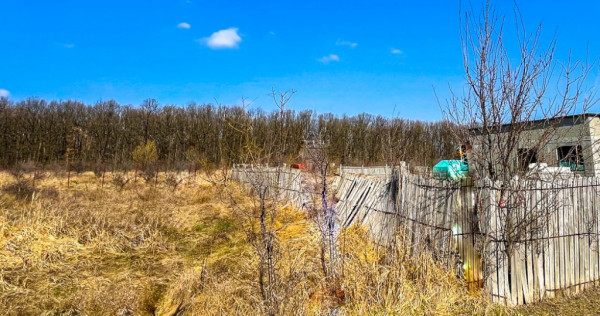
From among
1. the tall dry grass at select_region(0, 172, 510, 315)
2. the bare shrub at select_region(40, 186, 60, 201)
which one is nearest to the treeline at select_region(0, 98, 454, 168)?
the bare shrub at select_region(40, 186, 60, 201)

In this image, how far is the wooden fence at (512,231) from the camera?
3.77 metres

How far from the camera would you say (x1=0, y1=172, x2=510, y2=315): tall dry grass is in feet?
11.7

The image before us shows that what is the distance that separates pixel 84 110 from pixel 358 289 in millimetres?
27407

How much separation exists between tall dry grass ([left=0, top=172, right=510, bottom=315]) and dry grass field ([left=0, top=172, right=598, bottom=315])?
1 cm

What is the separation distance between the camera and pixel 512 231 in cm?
378

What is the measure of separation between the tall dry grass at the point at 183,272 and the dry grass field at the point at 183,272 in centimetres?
1

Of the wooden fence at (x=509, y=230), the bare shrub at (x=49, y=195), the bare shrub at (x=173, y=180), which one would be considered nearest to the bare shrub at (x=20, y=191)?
the bare shrub at (x=49, y=195)

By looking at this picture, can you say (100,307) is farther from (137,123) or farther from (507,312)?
(137,123)

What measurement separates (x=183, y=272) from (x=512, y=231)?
14.0 ft

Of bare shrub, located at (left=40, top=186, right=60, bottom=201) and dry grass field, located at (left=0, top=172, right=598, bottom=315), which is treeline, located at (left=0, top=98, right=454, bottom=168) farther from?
dry grass field, located at (left=0, top=172, right=598, bottom=315)

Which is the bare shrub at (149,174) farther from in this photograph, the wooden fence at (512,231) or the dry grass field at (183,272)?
the wooden fence at (512,231)

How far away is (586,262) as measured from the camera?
432cm

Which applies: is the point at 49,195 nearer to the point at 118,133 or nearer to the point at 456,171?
the point at 456,171

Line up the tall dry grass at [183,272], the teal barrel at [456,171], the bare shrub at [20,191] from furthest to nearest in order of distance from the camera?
the bare shrub at [20,191] → the teal barrel at [456,171] → the tall dry grass at [183,272]
